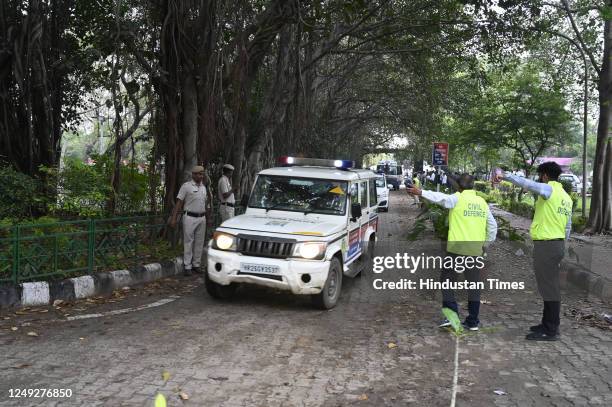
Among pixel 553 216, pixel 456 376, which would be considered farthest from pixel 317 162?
pixel 456 376

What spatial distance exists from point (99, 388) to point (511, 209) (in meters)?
24.6

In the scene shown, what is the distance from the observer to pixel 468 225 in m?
6.33

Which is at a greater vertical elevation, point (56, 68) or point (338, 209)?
point (56, 68)

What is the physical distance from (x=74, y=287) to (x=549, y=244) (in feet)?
19.0

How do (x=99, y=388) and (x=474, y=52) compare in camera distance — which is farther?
(x=474, y=52)

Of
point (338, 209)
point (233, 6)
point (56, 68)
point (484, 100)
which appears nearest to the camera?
point (338, 209)

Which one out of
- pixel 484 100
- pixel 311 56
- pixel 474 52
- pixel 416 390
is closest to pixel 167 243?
pixel 416 390

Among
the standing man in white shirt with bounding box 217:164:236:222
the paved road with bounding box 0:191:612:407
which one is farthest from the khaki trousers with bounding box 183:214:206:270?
the standing man in white shirt with bounding box 217:164:236:222

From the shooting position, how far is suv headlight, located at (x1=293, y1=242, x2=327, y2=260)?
272 inches

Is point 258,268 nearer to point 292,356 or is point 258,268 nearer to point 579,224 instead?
point 292,356

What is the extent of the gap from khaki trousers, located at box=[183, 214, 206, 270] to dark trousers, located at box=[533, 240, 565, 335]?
17.0 feet

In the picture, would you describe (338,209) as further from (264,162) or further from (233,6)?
(264,162)

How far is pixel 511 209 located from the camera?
1037 inches

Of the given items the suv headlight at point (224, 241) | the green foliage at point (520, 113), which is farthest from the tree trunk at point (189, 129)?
the green foliage at point (520, 113)
